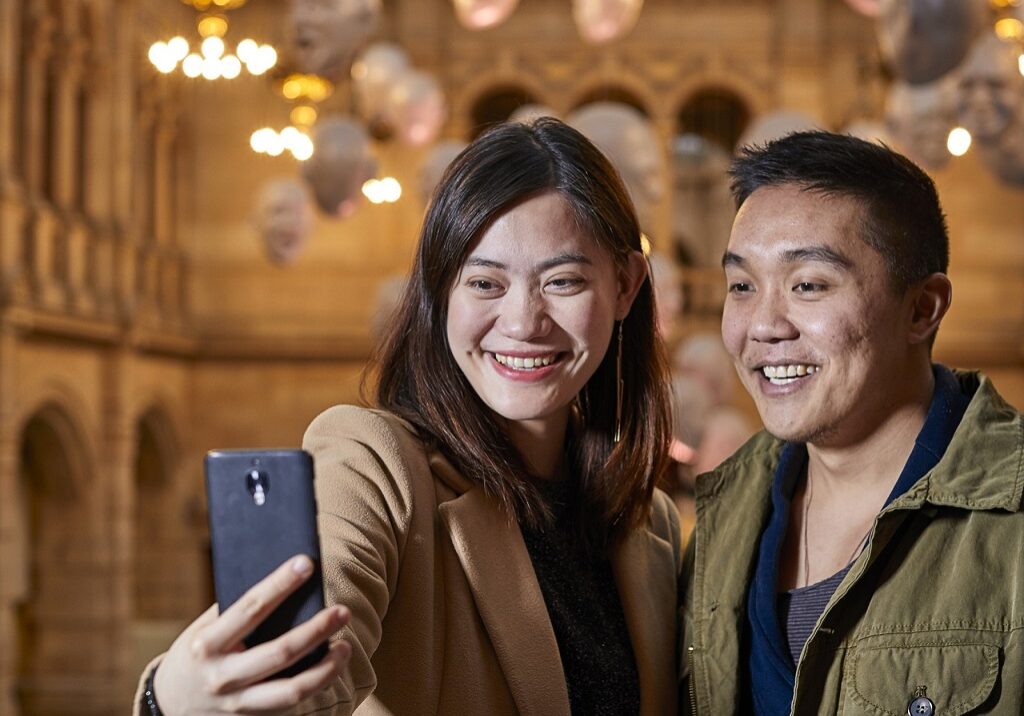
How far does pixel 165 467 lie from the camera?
1634 cm

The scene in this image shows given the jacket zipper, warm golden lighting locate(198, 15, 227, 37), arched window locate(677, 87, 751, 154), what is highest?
arched window locate(677, 87, 751, 154)

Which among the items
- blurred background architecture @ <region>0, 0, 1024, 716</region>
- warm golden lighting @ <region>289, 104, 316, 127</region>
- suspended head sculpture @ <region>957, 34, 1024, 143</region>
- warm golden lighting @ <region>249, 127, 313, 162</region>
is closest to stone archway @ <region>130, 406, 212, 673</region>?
blurred background architecture @ <region>0, 0, 1024, 716</region>

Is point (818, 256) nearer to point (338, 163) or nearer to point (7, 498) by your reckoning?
point (338, 163)

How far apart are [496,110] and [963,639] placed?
54.2 ft

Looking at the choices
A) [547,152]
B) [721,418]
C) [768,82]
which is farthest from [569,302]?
[768,82]

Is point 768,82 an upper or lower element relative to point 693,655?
upper

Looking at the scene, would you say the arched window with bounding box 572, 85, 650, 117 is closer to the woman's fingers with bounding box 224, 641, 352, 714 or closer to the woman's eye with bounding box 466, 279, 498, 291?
the woman's eye with bounding box 466, 279, 498, 291

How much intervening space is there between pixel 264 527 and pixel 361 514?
488mm

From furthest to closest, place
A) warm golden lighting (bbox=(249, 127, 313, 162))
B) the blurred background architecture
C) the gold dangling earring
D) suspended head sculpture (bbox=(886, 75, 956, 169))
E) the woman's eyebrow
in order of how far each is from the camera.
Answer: warm golden lighting (bbox=(249, 127, 313, 162))
the blurred background architecture
suspended head sculpture (bbox=(886, 75, 956, 169))
the gold dangling earring
the woman's eyebrow

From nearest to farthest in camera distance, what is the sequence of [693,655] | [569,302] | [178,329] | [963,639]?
[963,639] < [569,302] < [693,655] < [178,329]

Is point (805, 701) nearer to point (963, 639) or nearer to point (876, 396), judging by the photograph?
point (963, 639)

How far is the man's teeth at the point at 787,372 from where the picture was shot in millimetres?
2176

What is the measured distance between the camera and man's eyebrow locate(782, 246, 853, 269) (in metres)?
2.15

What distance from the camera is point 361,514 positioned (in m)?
1.89
